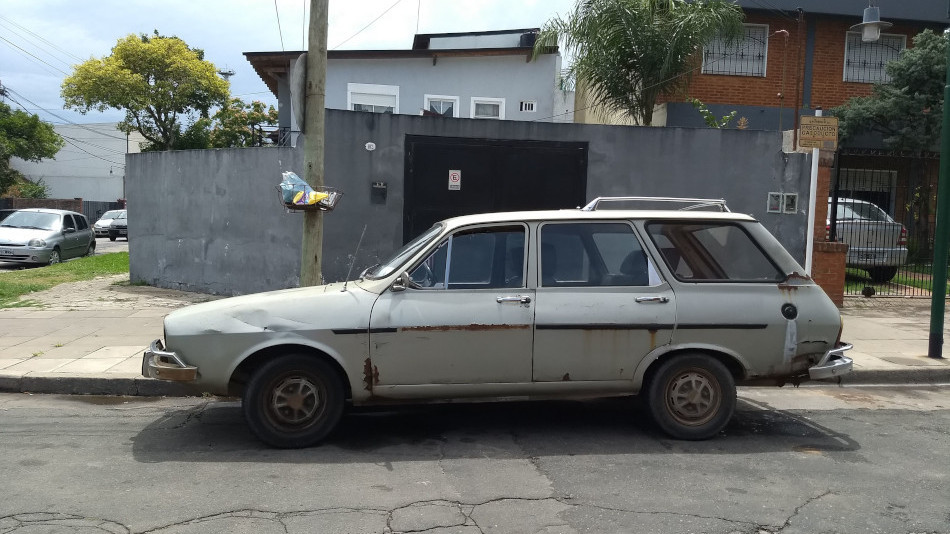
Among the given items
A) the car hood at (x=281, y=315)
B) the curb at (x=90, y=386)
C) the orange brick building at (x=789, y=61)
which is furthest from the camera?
the orange brick building at (x=789, y=61)

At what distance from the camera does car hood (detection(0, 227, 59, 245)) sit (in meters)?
18.4

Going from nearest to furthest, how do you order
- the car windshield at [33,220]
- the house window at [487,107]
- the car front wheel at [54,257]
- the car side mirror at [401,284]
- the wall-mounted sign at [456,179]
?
the car side mirror at [401,284]
the wall-mounted sign at [456,179]
the house window at [487,107]
the car front wheel at [54,257]
the car windshield at [33,220]

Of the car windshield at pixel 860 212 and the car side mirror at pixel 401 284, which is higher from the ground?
the car windshield at pixel 860 212

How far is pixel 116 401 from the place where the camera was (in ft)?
22.9

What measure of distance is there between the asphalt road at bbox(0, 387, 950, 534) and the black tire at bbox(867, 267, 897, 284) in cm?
772

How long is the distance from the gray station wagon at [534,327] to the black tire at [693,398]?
0.01 metres

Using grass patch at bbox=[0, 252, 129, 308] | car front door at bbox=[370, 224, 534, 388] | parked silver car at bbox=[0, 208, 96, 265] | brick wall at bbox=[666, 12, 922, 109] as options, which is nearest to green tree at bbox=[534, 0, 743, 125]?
brick wall at bbox=[666, 12, 922, 109]

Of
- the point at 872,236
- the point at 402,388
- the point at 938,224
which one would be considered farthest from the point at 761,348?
the point at 872,236

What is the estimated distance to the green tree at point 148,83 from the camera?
3506 cm

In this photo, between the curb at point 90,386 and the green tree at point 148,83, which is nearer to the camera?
the curb at point 90,386

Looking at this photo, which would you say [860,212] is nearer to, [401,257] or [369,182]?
[369,182]

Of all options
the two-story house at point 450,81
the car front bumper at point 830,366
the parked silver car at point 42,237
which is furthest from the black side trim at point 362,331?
the parked silver car at point 42,237

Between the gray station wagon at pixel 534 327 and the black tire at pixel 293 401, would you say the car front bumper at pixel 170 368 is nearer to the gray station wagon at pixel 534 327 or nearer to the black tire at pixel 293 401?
the gray station wagon at pixel 534 327

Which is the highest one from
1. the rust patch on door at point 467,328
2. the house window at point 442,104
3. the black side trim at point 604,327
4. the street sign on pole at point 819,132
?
the house window at point 442,104
